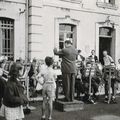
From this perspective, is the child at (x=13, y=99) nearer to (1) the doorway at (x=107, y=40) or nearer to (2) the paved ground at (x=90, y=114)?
(2) the paved ground at (x=90, y=114)

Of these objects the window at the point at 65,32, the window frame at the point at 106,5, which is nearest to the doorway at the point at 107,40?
the window frame at the point at 106,5

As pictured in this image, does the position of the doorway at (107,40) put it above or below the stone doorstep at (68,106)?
above

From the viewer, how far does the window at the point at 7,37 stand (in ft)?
41.0

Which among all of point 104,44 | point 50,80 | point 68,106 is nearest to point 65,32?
point 104,44

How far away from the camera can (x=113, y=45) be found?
16.6 metres

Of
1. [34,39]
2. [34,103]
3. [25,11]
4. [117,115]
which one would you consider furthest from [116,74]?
[25,11]

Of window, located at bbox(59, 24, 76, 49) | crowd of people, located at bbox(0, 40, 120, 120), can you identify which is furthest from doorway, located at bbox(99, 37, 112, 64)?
crowd of people, located at bbox(0, 40, 120, 120)

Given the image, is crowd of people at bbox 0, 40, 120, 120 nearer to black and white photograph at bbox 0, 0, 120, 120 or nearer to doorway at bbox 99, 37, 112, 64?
black and white photograph at bbox 0, 0, 120, 120

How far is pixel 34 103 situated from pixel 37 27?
442 cm

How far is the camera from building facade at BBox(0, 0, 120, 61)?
1270cm

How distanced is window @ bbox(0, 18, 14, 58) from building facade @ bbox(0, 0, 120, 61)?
0.23 metres

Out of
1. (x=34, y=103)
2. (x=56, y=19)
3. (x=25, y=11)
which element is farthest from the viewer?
(x=56, y=19)

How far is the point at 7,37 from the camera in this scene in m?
12.7

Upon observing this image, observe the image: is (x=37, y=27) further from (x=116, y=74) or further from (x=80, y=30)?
(x=116, y=74)
